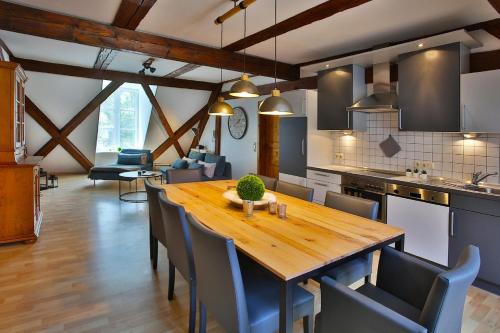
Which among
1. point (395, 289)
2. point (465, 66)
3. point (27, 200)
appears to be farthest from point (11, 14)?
point (465, 66)

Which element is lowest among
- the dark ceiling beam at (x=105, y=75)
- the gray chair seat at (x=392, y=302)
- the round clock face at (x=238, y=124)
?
the gray chair seat at (x=392, y=302)

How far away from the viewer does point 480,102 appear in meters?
2.79

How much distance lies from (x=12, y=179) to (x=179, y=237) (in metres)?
2.69

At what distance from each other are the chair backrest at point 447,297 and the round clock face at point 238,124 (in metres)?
6.09

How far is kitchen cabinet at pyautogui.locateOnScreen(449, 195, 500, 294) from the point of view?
2574 millimetres

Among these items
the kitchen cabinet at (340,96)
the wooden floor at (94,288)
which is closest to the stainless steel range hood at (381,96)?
the kitchen cabinet at (340,96)

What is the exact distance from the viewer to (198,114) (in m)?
8.98

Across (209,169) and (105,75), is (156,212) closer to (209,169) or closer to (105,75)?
(209,169)

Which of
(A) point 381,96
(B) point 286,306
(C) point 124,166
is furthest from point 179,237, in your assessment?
(C) point 124,166

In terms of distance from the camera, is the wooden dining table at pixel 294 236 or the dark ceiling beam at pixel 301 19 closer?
the wooden dining table at pixel 294 236

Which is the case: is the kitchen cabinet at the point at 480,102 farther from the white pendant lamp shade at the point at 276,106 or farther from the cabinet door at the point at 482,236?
the white pendant lamp shade at the point at 276,106

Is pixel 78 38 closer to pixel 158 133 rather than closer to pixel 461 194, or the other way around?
pixel 461 194

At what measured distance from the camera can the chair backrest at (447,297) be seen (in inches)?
44.1

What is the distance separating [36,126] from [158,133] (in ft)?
10.1
